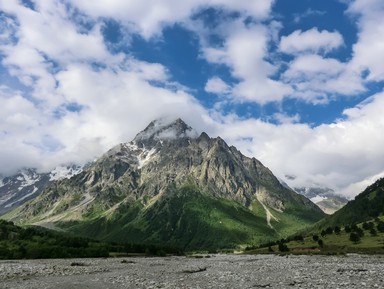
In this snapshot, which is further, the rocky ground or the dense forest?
the dense forest

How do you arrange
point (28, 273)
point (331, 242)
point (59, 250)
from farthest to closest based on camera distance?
point (331, 242), point (59, 250), point (28, 273)

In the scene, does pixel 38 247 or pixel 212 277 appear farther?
pixel 38 247

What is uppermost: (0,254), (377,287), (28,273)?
(0,254)

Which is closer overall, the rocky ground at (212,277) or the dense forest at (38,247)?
the rocky ground at (212,277)

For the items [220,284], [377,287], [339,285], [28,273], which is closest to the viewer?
[377,287]

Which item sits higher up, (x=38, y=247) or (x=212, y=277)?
(x=38, y=247)

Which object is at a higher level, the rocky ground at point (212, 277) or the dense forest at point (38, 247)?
the dense forest at point (38, 247)

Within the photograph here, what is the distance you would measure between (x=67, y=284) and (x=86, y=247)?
129 metres

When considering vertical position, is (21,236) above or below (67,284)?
above

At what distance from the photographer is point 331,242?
191 m

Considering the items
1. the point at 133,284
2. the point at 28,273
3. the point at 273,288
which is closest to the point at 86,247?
the point at 28,273

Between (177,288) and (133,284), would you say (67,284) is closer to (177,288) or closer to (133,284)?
(133,284)

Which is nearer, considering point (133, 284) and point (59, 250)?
point (133, 284)

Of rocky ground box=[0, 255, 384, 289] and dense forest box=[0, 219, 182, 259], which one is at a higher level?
dense forest box=[0, 219, 182, 259]
